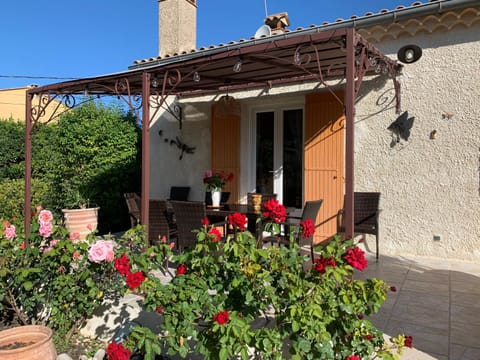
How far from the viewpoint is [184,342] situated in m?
2.11

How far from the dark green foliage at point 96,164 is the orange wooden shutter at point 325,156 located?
4.35 m

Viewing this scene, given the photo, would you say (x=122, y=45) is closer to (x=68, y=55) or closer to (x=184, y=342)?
(x=68, y=55)

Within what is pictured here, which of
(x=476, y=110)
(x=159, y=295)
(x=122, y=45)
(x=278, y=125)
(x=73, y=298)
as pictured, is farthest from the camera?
(x=122, y=45)

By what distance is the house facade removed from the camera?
525cm

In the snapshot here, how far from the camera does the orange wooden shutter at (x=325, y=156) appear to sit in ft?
20.6

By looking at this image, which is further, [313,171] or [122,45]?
[122,45]

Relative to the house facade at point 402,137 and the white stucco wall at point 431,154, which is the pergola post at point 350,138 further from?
the white stucco wall at point 431,154

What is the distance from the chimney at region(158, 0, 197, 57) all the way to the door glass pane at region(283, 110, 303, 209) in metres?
3.34

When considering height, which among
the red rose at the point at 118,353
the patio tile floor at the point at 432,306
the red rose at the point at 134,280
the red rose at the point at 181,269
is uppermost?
the red rose at the point at 181,269

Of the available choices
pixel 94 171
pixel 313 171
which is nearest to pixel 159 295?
pixel 313 171

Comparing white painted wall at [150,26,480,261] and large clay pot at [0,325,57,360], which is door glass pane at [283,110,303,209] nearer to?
white painted wall at [150,26,480,261]

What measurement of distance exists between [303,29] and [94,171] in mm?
5197

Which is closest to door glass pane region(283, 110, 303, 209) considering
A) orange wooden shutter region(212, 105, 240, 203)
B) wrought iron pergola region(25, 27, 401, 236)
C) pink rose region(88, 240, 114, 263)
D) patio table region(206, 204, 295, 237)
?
wrought iron pergola region(25, 27, 401, 236)

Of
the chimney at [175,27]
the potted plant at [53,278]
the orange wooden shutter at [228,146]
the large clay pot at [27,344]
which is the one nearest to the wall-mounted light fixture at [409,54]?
the orange wooden shutter at [228,146]
